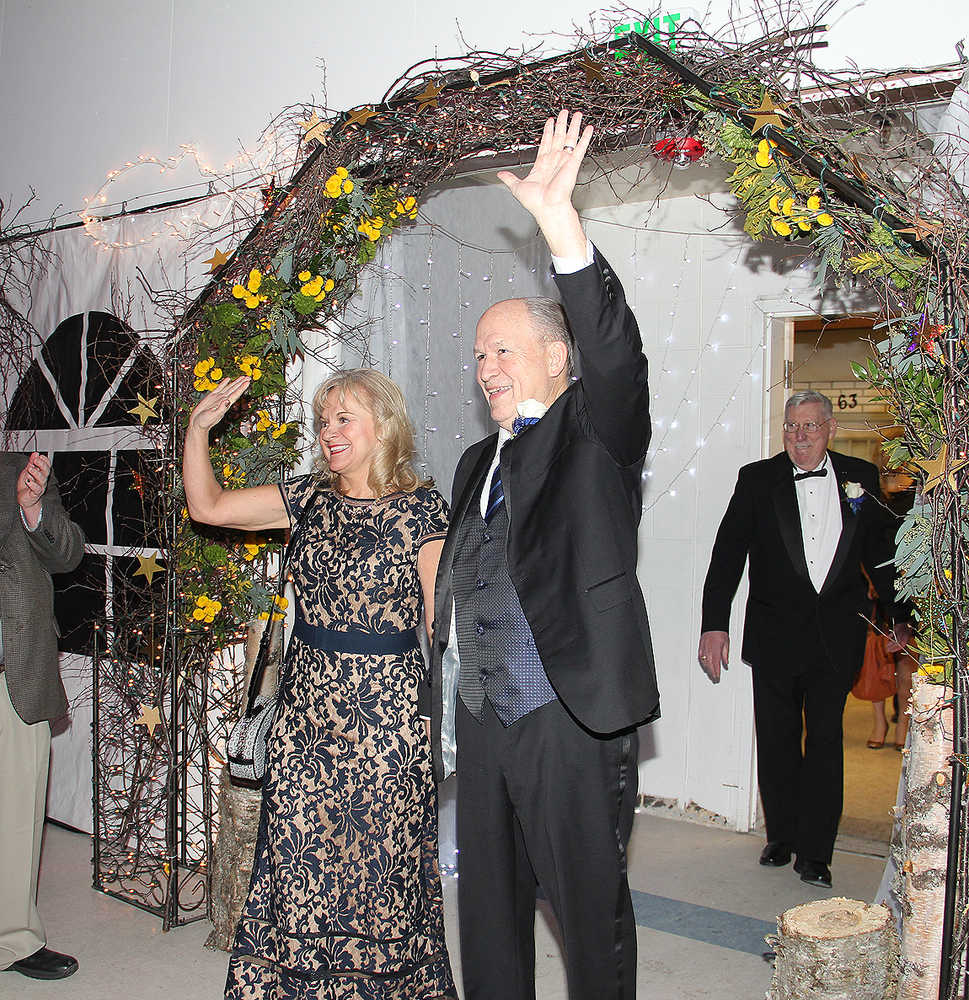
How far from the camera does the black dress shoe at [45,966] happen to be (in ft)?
10.8

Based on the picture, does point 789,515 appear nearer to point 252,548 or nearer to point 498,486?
point 252,548

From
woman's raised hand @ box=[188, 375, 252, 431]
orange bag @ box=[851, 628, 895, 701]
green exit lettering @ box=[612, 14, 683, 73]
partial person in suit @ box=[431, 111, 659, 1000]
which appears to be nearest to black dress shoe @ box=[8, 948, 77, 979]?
partial person in suit @ box=[431, 111, 659, 1000]

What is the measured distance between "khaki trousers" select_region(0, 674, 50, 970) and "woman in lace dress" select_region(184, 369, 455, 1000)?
909mm

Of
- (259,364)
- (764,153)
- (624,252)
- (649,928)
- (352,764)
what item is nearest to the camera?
(764,153)

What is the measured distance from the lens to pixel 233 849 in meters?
3.49

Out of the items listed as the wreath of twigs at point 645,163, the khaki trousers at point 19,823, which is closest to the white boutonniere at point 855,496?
the wreath of twigs at point 645,163

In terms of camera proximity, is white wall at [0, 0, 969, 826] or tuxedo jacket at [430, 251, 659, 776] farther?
white wall at [0, 0, 969, 826]

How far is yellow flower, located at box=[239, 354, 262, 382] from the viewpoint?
3.53m

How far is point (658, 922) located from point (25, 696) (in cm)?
228

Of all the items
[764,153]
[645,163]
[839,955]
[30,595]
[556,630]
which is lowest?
[839,955]

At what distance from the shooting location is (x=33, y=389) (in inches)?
199

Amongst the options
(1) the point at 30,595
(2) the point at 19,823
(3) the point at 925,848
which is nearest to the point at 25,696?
(1) the point at 30,595

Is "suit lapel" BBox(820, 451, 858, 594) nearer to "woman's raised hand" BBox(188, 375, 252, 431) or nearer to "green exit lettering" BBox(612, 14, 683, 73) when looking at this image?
"green exit lettering" BBox(612, 14, 683, 73)

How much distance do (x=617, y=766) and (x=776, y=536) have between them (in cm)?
245
